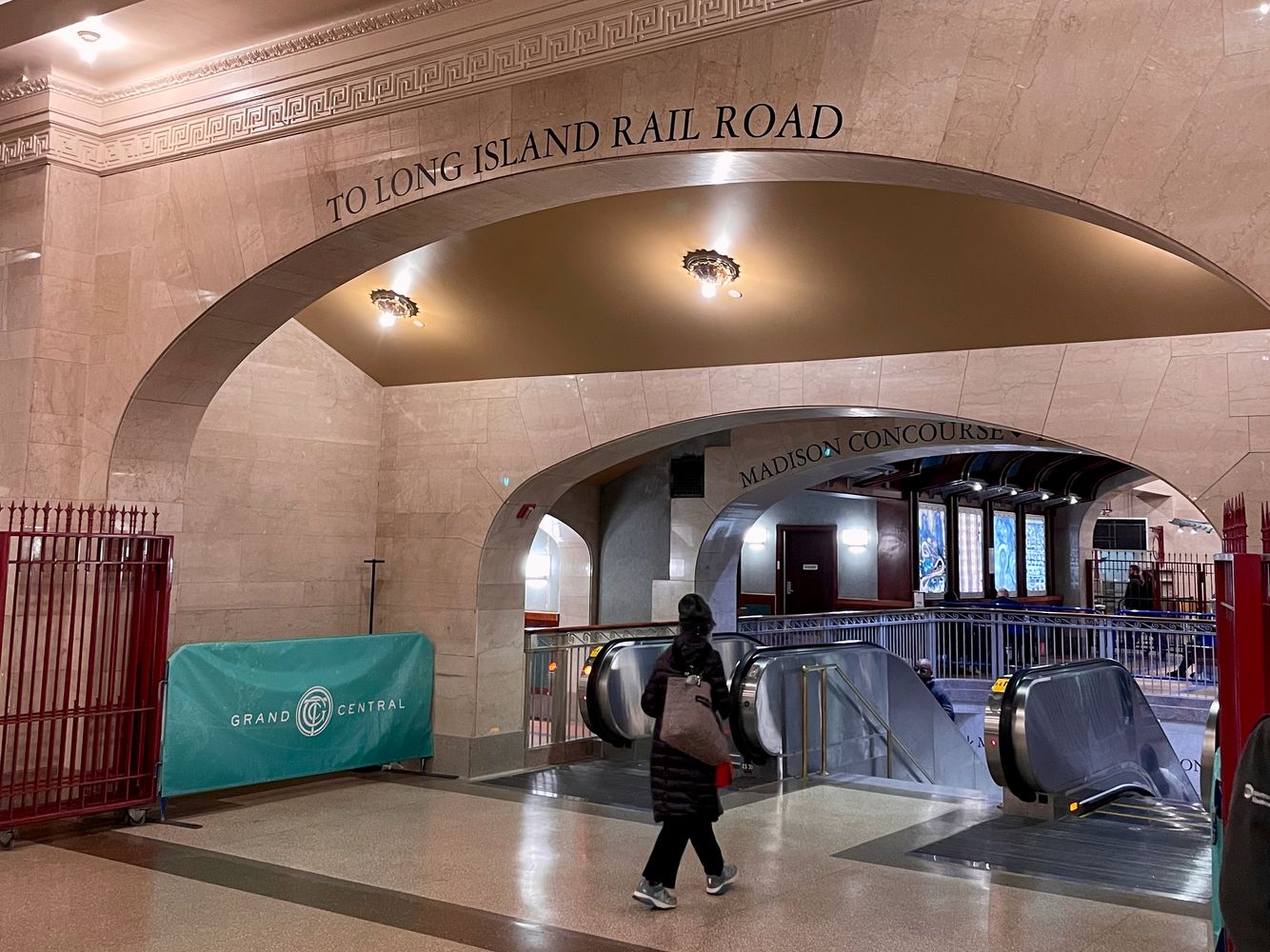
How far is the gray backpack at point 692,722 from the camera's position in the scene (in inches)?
212

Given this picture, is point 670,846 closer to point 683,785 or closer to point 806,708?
point 683,785

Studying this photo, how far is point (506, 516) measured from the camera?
9.45m

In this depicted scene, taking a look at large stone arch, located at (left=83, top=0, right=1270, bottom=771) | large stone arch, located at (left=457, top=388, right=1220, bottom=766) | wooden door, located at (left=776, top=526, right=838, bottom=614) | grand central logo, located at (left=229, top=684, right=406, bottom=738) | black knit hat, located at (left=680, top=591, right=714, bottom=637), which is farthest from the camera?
wooden door, located at (left=776, top=526, right=838, bottom=614)

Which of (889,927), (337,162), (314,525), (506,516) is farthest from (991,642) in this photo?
(337,162)

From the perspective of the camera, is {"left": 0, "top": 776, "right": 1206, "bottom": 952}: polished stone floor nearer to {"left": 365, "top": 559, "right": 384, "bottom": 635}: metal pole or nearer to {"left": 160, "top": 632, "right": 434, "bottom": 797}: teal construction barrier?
{"left": 160, "top": 632, "right": 434, "bottom": 797}: teal construction barrier

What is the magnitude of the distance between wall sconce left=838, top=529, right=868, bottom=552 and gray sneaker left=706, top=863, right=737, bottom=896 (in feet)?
41.5

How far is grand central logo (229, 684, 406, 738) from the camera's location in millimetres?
7930

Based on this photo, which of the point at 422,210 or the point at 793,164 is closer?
the point at 793,164

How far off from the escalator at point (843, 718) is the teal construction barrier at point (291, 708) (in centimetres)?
265

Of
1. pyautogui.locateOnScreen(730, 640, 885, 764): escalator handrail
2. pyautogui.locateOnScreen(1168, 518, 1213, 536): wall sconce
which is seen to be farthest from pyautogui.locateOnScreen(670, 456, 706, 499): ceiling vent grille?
pyautogui.locateOnScreen(1168, 518, 1213, 536): wall sconce

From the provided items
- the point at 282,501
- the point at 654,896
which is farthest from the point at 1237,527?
the point at 282,501

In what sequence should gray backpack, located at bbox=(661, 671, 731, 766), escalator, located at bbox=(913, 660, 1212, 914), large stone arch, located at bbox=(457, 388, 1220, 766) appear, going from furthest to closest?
large stone arch, located at bbox=(457, 388, 1220, 766), escalator, located at bbox=(913, 660, 1212, 914), gray backpack, located at bbox=(661, 671, 731, 766)

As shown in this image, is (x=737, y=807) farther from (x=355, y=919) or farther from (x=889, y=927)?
(x=355, y=919)

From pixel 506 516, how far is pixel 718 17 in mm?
5187
